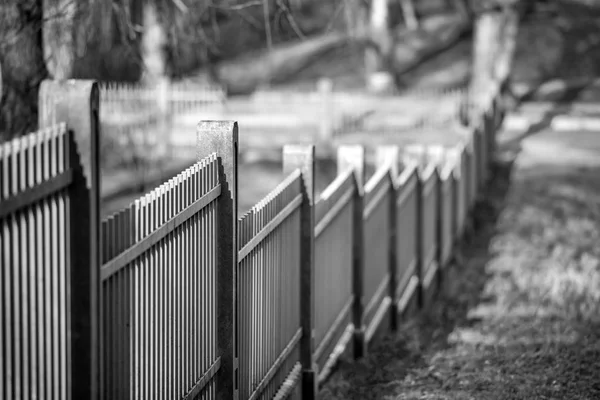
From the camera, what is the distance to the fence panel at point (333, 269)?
6.77m

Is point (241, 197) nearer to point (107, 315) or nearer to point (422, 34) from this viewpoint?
point (107, 315)

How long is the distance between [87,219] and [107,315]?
0.43m

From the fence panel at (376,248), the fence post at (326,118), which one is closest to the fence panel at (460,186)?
the fence panel at (376,248)

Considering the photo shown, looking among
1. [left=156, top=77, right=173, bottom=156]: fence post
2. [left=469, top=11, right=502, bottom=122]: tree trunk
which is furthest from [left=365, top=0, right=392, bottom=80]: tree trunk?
[left=156, top=77, right=173, bottom=156]: fence post

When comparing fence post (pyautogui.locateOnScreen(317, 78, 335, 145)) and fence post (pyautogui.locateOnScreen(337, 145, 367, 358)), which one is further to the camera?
fence post (pyautogui.locateOnScreen(317, 78, 335, 145))

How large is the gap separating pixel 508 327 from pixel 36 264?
5.73 meters

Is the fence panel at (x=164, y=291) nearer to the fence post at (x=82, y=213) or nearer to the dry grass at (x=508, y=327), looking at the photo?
the fence post at (x=82, y=213)

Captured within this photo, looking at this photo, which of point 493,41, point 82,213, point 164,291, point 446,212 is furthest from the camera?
point 493,41

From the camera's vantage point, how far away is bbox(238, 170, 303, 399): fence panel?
5332 mm

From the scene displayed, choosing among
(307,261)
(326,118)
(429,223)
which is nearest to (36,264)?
(307,261)

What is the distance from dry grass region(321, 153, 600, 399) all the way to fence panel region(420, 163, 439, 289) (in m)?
0.34

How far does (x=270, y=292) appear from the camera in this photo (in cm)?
580

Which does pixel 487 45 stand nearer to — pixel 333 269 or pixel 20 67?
pixel 20 67

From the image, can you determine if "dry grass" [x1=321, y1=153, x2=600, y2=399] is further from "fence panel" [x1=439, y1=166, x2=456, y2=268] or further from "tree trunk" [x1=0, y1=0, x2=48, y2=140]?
"tree trunk" [x1=0, y1=0, x2=48, y2=140]
